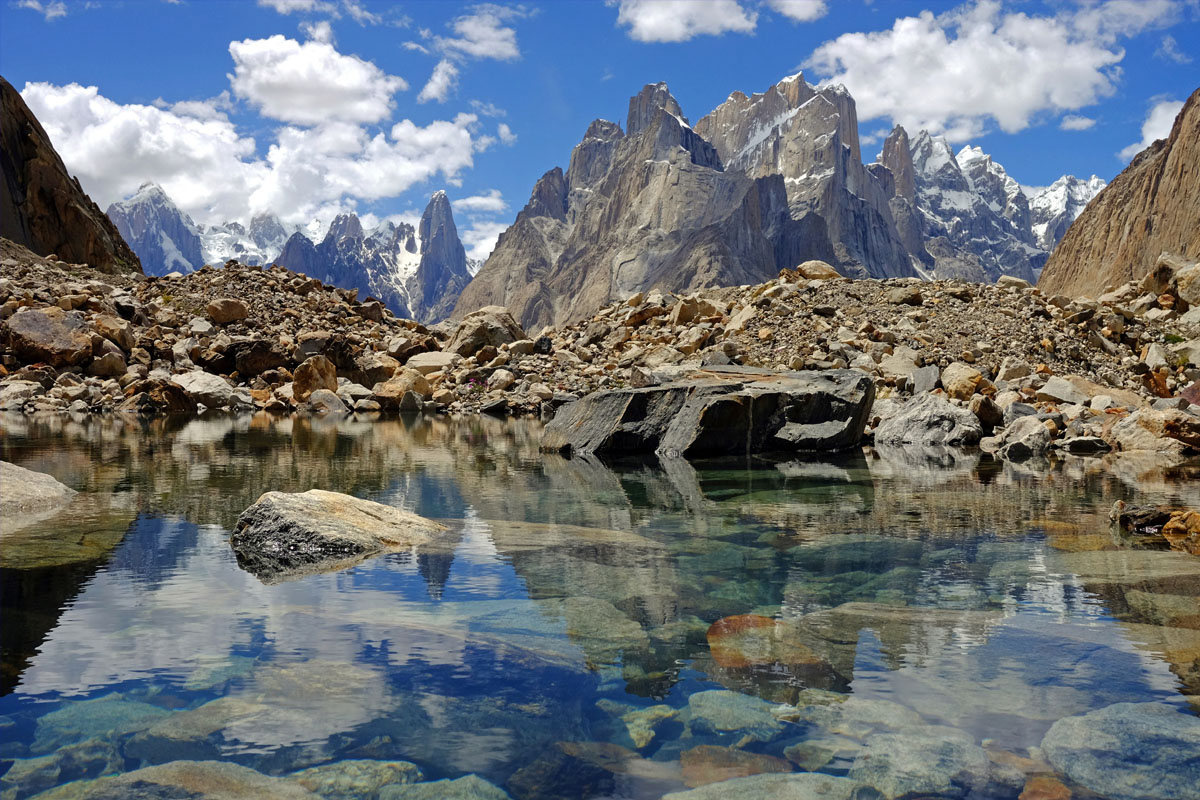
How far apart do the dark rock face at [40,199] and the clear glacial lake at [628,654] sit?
53901 mm

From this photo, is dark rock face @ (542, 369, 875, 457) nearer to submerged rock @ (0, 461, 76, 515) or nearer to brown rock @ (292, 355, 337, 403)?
submerged rock @ (0, 461, 76, 515)

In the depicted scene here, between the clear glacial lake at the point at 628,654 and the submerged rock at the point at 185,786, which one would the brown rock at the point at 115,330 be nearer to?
the clear glacial lake at the point at 628,654

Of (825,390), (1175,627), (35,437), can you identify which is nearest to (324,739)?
(1175,627)

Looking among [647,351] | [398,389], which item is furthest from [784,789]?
[398,389]

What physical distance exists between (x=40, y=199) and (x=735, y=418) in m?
54.6

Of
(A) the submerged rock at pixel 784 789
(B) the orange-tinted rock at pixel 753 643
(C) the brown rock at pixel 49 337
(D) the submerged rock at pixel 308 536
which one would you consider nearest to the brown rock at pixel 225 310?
(C) the brown rock at pixel 49 337

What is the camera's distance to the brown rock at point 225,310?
44.0 m

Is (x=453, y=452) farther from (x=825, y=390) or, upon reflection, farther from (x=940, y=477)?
(x=940, y=477)

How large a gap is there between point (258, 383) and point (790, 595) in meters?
37.3

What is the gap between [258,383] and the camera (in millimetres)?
40250

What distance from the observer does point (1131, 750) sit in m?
4.28

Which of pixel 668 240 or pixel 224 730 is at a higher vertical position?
pixel 668 240

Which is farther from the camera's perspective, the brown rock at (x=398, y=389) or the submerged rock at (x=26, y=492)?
the brown rock at (x=398, y=389)

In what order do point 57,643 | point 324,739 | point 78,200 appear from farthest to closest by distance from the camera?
point 78,200, point 57,643, point 324,739
